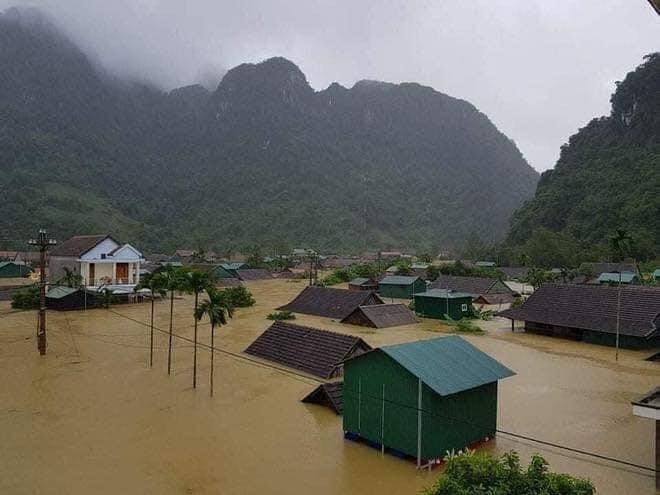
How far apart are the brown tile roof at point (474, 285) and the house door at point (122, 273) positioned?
1057 inches

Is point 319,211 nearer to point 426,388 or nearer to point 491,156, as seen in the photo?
point 491,156

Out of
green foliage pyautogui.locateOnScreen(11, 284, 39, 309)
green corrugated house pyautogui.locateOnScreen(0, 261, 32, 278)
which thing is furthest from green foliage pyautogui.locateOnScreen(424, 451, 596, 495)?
green corrugated house pyautogui.locateOnScreen(0, 261, 32, 278)

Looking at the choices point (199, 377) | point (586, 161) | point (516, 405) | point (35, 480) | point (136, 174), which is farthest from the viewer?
point (136, 174)

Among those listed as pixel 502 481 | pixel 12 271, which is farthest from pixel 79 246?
pixel 502 481

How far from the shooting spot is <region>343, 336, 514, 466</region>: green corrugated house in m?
11.6

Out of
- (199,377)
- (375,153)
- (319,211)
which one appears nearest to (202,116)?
(375,153)

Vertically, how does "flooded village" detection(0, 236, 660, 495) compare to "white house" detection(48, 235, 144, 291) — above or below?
below

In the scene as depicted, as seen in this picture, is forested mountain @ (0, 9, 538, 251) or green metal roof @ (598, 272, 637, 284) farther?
forested mountain @ (0, 9, 538, 251)

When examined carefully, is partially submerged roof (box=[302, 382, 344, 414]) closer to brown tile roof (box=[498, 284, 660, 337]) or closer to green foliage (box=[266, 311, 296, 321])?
brown tile roof (box=[498, 284, 660, 337])

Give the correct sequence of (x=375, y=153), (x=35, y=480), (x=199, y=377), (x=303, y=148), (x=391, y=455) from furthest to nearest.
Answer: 1. (x=375, y=153)
2. (x=303, y=148)
3. (x=199, y=377)
4. (x=391, y=455)
5. (x=35, y=480)

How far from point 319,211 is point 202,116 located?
77968mm

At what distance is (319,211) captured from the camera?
134500mm

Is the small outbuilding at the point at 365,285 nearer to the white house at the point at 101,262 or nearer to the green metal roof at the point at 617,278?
the white house at the point at 101,262

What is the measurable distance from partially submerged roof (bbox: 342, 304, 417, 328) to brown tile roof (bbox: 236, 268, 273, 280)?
3567 centimetres
